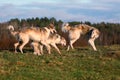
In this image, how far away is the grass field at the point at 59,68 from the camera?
14.9 meters

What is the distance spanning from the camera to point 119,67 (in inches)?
695

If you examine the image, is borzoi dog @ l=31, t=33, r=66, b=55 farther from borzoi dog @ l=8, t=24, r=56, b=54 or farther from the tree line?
the tree line

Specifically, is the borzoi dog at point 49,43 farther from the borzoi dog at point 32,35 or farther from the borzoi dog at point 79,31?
the borzoi dog at point 79,31

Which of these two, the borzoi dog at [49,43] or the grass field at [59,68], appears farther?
the borzoi dog at [49,43]

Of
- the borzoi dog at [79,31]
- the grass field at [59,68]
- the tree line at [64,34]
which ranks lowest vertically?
the tree line at [64,34]

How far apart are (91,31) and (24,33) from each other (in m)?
6.11

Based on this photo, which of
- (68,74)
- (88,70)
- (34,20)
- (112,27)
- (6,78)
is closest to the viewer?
(6,78)

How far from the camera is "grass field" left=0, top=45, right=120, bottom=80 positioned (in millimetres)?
14883

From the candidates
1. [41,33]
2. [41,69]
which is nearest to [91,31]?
[41,33]

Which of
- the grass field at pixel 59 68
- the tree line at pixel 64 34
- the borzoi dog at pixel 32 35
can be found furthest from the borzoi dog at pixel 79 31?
the grass field at pixel 59 68

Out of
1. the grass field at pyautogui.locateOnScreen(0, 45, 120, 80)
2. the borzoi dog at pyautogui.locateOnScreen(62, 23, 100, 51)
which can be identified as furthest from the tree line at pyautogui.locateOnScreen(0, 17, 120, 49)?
the grass field at pyautogui.locateOnScreen(0, 45, 120, 80)

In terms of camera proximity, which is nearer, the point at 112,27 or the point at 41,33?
the point at 41,33

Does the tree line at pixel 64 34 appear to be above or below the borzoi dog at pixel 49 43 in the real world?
below

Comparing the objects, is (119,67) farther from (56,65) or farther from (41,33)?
(41,33)
